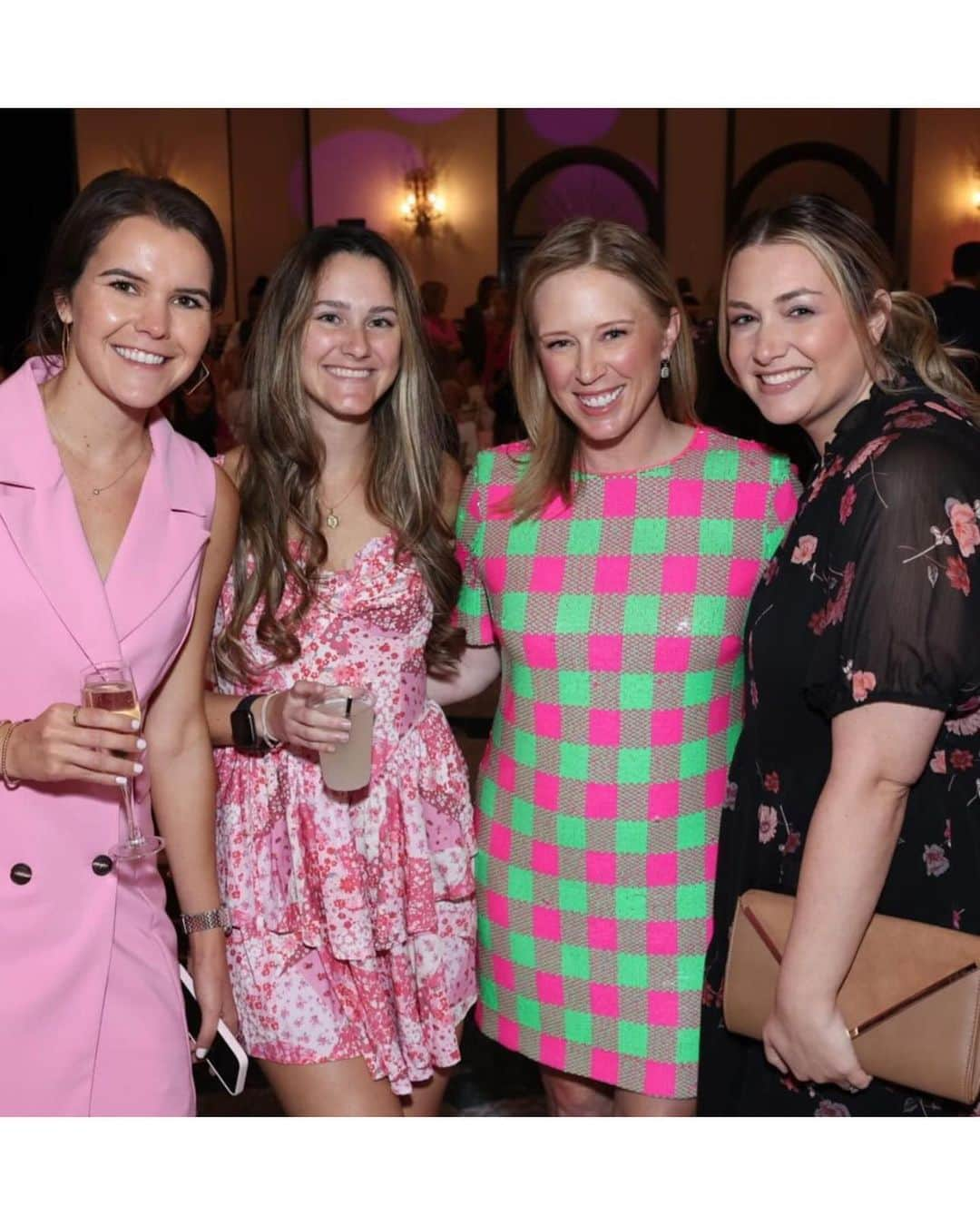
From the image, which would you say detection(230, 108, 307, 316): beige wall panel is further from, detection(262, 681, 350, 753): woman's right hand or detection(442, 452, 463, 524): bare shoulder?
detection(262, 681, 350, 753): woman's right hand

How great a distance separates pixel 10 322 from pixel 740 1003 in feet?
25.3

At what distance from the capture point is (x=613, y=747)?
86.2 inches

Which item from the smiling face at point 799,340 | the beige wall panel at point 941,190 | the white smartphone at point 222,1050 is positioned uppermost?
the beige wall panel at point 941,190

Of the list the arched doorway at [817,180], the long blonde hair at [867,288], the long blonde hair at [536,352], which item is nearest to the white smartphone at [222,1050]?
the long blonde hair at [536,352]

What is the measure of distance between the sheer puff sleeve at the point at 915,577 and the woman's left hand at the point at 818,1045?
45 centimetres

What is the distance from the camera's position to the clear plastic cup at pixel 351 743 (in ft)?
6.70

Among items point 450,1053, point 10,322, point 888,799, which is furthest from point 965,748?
point 10,322

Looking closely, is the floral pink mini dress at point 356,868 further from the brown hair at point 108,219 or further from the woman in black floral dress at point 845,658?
the brown hair at point 108,219

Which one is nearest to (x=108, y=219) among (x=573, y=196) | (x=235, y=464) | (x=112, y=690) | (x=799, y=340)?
(x=235, y=464)

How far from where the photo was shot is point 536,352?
2.37 metres

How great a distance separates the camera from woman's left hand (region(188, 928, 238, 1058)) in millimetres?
2062

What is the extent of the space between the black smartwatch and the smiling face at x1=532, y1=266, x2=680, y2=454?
31.2 inches

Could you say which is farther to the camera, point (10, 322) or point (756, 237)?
point (10, 322)

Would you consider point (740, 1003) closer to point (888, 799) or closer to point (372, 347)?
point (888, 799)
